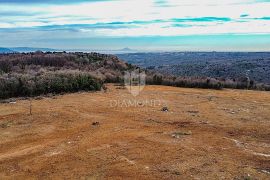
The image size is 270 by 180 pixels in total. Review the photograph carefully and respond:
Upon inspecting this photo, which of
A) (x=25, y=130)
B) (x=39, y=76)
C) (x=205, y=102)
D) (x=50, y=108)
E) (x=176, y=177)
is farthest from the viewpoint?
(x=39, y=76)

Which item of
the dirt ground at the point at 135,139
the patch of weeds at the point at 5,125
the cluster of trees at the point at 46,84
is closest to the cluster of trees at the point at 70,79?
the cluster of trees at the point at 46,84

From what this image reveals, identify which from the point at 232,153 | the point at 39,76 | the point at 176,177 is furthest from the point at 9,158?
the point at 39,76

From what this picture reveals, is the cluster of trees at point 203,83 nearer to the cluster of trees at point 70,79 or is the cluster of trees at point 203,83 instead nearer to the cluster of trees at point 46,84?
the cluster of trees at point 70,79

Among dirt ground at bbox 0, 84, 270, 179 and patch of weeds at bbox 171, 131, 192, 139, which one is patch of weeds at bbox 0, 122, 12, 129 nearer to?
dirt ground at bbox 0, 84, 270, 179

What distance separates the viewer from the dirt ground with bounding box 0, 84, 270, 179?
10.9m

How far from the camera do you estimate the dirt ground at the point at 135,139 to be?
1086 centimetres

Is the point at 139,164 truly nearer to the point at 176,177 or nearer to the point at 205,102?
the point at 176,177

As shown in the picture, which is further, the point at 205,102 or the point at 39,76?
the point at 39,76

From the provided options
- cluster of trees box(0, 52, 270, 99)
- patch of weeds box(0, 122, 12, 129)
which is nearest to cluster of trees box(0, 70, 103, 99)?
cluster of trees box(0, 52, 270, 99)

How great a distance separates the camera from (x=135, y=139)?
13961 mm

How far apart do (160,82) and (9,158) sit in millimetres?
22031

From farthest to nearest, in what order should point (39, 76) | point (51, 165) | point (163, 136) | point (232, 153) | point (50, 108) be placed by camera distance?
1. point (39, 76)
2. point (50, 108)
3. point (163, 136)
4. point (232, 153)
5. point (51, 165)

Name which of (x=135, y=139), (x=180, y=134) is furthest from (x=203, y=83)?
(x=135, y=139)

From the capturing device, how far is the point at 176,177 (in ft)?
33.8
